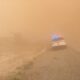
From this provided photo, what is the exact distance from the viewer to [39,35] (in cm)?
82

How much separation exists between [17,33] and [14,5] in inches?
6.4

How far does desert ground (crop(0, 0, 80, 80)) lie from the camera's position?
66 cm

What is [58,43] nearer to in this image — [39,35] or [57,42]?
[57,42]

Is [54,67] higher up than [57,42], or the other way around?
[57,42]

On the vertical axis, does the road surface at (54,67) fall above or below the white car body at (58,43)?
below

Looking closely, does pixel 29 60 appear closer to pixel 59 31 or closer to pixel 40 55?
pixel 40 55

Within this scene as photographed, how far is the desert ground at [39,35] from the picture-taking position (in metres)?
0.66

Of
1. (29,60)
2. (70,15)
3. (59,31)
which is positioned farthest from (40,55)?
(70,15)

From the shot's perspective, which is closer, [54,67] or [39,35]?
[54,67]

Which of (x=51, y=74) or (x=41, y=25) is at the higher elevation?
(x=41, y=25)

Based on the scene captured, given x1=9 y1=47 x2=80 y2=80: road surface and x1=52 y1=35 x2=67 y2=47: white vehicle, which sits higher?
x1=52 y1=35 x2=67 y2=47: white vehicle

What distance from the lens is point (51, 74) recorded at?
644 mm

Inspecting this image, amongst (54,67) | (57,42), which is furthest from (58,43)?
(54,67)

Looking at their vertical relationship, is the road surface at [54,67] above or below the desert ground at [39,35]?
below
